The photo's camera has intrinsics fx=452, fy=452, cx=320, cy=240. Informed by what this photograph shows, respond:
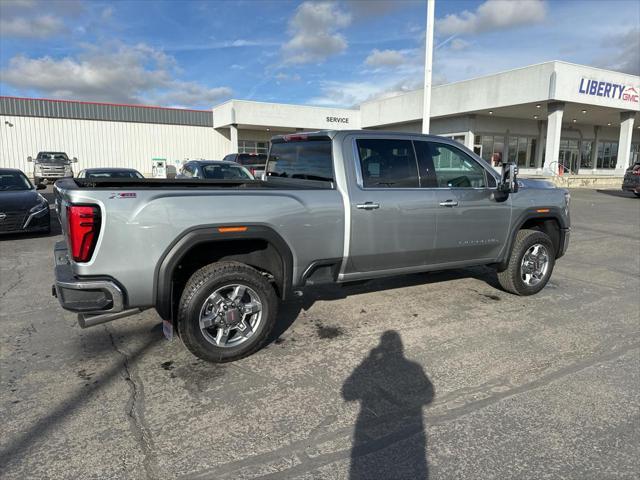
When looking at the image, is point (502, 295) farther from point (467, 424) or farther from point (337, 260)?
point (467, 424)

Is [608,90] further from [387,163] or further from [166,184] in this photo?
[166,184]

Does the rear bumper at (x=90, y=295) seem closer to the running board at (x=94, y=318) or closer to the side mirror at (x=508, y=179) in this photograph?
the running board at (x=94, y=318)

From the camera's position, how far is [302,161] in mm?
4895

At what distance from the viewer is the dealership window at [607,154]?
4260 centimetres

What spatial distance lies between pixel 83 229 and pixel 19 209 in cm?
743

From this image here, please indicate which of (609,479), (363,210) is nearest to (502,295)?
(363,210)

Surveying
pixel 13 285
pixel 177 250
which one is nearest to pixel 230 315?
pixel 177 250

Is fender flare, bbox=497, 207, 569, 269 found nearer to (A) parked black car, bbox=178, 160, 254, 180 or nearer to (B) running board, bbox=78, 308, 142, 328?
(B) running board, bbox=78, 308, 142, 328

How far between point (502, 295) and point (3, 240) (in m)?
9.57

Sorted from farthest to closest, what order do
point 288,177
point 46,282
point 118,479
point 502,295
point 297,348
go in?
point 46,282 < point 502,295 < point 288,177 < point 297,348 < point 118,479

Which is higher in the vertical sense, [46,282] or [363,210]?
[363,210]

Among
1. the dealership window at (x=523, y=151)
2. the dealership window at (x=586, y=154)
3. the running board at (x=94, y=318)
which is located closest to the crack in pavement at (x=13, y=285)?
the running board at (x=94, y=318)

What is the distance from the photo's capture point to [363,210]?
14.0ft

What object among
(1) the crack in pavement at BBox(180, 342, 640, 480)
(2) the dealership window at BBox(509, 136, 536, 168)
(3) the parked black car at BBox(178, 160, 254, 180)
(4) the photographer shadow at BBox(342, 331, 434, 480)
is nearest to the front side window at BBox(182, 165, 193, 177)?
(3) the parked black car at BBox(178, 160, 254, 180)
